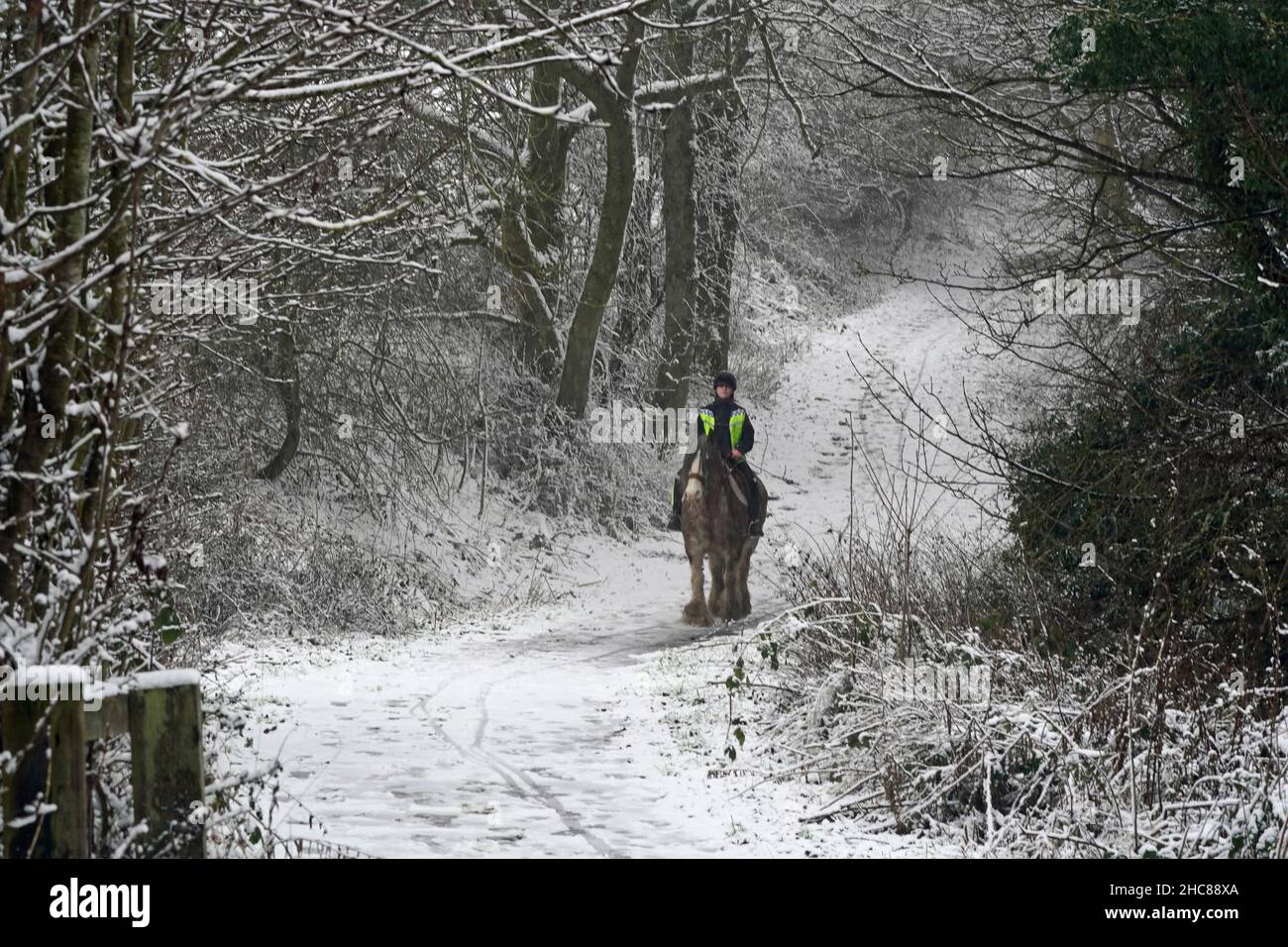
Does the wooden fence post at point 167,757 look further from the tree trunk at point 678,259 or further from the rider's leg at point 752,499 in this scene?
the tree trunk at point 678,259

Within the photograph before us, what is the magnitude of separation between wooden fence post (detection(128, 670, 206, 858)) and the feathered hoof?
39.5 ft

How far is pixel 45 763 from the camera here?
4402 millimetres

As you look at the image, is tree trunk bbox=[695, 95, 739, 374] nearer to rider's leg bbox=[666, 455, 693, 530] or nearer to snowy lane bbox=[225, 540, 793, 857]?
rider's leg bbox=[666, 455, 693, 530]

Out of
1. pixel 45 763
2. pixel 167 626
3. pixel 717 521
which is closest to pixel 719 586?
pixel 717 521

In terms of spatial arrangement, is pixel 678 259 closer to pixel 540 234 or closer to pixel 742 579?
pixel 540 234

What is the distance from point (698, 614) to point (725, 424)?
2270mm

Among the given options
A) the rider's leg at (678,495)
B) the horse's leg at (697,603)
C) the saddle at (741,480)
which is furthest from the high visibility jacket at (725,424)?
the horse's leg at (697,603)

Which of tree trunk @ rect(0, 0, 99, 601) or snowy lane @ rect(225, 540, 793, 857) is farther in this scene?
snowy lane @ rect(225, 540, 793, 857)

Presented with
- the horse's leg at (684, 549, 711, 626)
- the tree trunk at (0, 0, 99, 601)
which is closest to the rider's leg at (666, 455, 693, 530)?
the horse's leg at (684, 549, 711, 626)

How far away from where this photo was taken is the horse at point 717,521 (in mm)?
16188

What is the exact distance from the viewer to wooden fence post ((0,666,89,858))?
4.30 m

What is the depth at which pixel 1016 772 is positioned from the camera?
7.18 meters
